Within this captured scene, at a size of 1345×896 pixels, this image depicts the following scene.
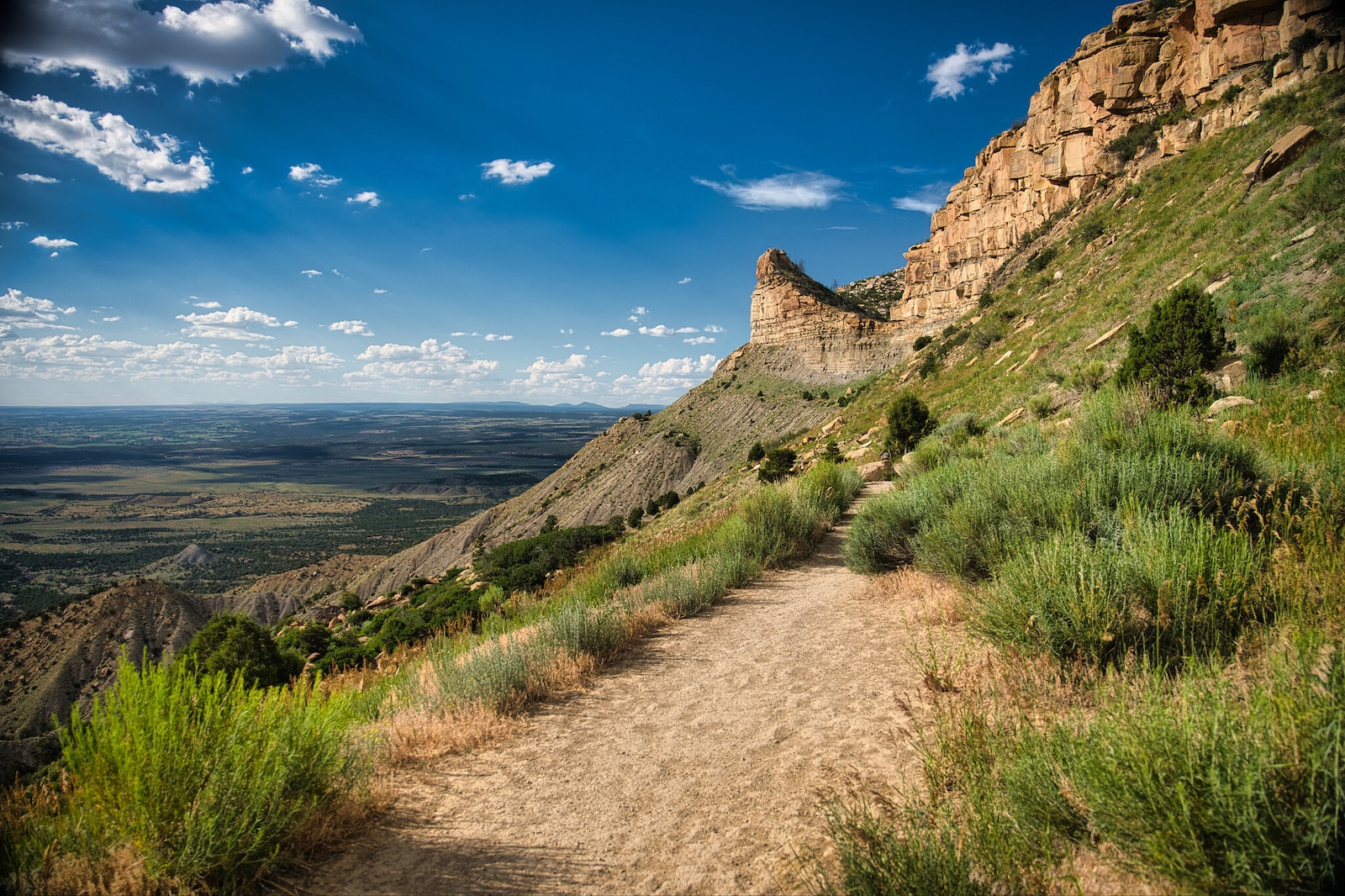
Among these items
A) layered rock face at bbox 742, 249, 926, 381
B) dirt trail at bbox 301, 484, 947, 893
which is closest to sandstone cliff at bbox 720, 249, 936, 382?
layered rock face at bbox 742, 249, 926, 381

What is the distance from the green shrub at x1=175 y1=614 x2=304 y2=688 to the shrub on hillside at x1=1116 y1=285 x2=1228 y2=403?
77.3 ft

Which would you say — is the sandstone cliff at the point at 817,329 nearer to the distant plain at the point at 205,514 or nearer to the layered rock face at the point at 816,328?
the layered rock face at the point at 816,328

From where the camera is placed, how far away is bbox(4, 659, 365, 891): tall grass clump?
2.55 m

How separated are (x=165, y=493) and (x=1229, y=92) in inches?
7327

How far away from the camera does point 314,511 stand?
116875 millimetres

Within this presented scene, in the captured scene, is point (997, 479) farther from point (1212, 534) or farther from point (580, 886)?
point (580, 886)

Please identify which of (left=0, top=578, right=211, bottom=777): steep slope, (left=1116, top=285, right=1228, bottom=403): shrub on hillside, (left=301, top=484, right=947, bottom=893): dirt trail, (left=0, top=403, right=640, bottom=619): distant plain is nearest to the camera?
(left=301, top=484, right=947, bottom=893): dirt trail

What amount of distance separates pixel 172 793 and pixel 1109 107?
49.0 meters

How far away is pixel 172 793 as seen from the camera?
266 cm

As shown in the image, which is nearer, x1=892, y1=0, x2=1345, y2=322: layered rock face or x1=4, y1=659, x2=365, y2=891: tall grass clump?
x1=4, y1=659, x2=365, y2=891: tall grass clump

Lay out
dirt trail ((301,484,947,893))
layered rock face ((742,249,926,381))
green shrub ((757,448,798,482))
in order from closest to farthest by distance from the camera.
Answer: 1. dirt trail ((301,484,947,893))
2. green shrub ((757,448,798,482))
3. layered rock face ((742,249,926,381))

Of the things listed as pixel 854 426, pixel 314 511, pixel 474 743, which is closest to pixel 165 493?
pixel 314 511

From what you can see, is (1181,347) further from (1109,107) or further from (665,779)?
(1109,107)

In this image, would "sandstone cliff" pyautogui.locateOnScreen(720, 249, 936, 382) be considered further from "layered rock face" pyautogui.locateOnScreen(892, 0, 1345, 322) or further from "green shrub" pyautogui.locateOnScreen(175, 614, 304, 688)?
"green shrub" pyautogui.locateOnScreen(175, 614, 304, 688)
